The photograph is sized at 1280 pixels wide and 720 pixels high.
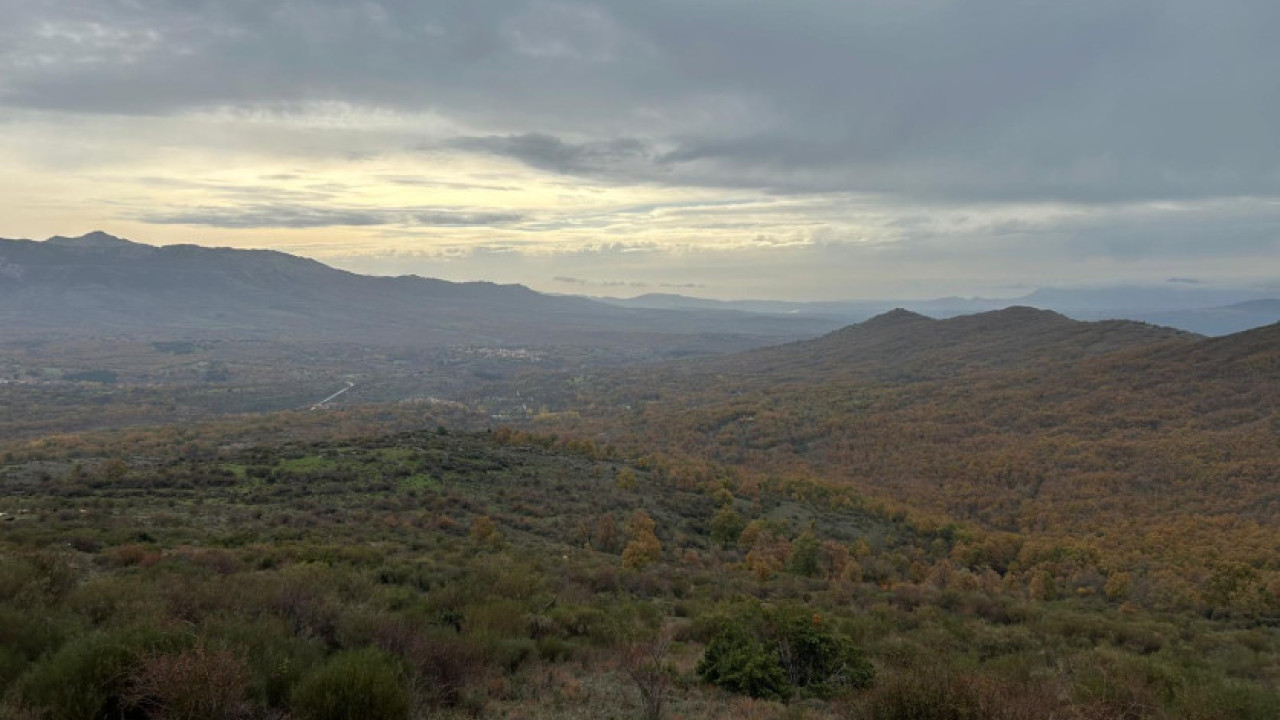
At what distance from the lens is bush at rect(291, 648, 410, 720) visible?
22.7 ft

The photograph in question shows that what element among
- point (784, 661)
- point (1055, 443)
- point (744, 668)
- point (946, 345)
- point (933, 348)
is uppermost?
point (946, 345)

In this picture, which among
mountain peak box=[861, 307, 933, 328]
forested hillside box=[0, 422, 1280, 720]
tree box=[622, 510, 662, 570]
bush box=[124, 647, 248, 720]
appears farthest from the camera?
mountain peak box=[861, 307, 933, 328]

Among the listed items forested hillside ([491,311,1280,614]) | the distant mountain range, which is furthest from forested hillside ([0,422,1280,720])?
the distant mountain range

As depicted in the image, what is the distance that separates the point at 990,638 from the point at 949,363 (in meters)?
125

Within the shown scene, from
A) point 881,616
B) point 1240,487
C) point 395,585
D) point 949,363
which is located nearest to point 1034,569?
point 881,616

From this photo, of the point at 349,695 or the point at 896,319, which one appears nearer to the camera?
the point at 349,695

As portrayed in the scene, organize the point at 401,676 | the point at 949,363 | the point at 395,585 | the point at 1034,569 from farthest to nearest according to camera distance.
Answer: the point at 949,363, the point at 1034,569, the point at 395,585, the point at 401,676

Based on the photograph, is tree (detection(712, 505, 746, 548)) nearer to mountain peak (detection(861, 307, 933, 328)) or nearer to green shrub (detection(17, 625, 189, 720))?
green shrub (detection(17, 625, 189, 720))

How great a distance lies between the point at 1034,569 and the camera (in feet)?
118

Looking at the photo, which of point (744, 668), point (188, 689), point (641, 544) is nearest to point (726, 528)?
point (641, 544)

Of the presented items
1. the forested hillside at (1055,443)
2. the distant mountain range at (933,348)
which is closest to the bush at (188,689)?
the forested hillside at (1055,443)

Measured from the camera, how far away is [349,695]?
702 centimetres

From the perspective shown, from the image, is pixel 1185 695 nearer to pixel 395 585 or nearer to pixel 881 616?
pixel 881 616

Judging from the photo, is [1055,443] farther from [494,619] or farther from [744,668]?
[494,619]
